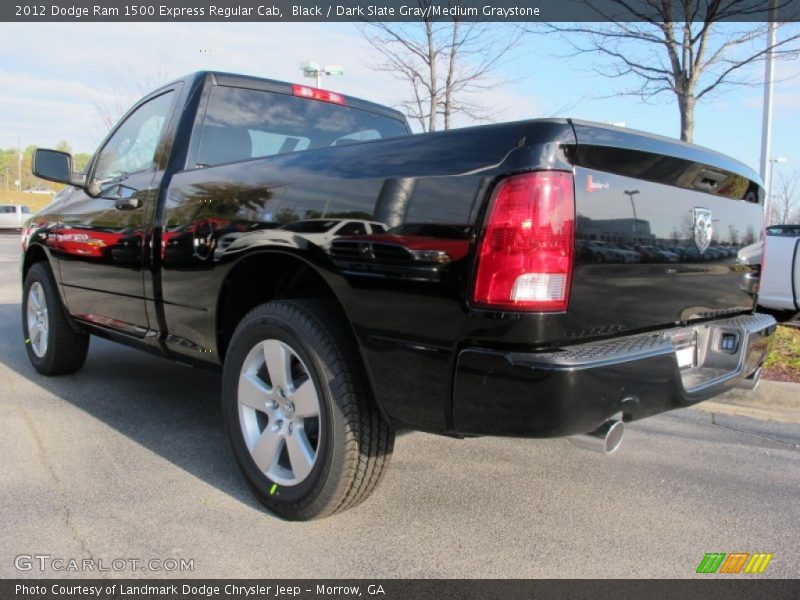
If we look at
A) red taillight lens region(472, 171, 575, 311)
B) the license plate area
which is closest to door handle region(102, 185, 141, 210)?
red taillight lens region(472, 171, 575, 311)

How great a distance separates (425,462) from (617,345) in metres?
1.47

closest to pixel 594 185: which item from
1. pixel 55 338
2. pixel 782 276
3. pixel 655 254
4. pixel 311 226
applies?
pixel 655 254

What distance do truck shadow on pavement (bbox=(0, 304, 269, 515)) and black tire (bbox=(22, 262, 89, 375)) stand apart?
104 millimetres

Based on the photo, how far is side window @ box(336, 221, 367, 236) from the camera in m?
2.35

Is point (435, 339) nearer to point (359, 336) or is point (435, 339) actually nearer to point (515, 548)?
point (359, 336)

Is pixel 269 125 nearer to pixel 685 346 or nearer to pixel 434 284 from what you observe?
pixel 434 284

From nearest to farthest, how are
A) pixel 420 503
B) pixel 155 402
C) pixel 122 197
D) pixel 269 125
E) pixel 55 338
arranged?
pixel 420 503, pixel 122 197, pixel 269 125, pixel 155 402, pixel 55 338

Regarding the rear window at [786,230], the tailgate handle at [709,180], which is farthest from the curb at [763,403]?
the rear window at [786,230]

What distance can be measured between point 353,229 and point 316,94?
84.3 inches

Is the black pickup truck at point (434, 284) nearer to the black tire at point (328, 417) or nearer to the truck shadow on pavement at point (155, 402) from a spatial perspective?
the black tire at point (328, 417)

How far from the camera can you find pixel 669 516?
286cm

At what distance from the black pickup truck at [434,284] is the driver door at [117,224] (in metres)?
0.05

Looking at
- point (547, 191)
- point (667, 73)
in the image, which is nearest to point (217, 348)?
point (547, 191)

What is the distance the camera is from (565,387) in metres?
1.99
